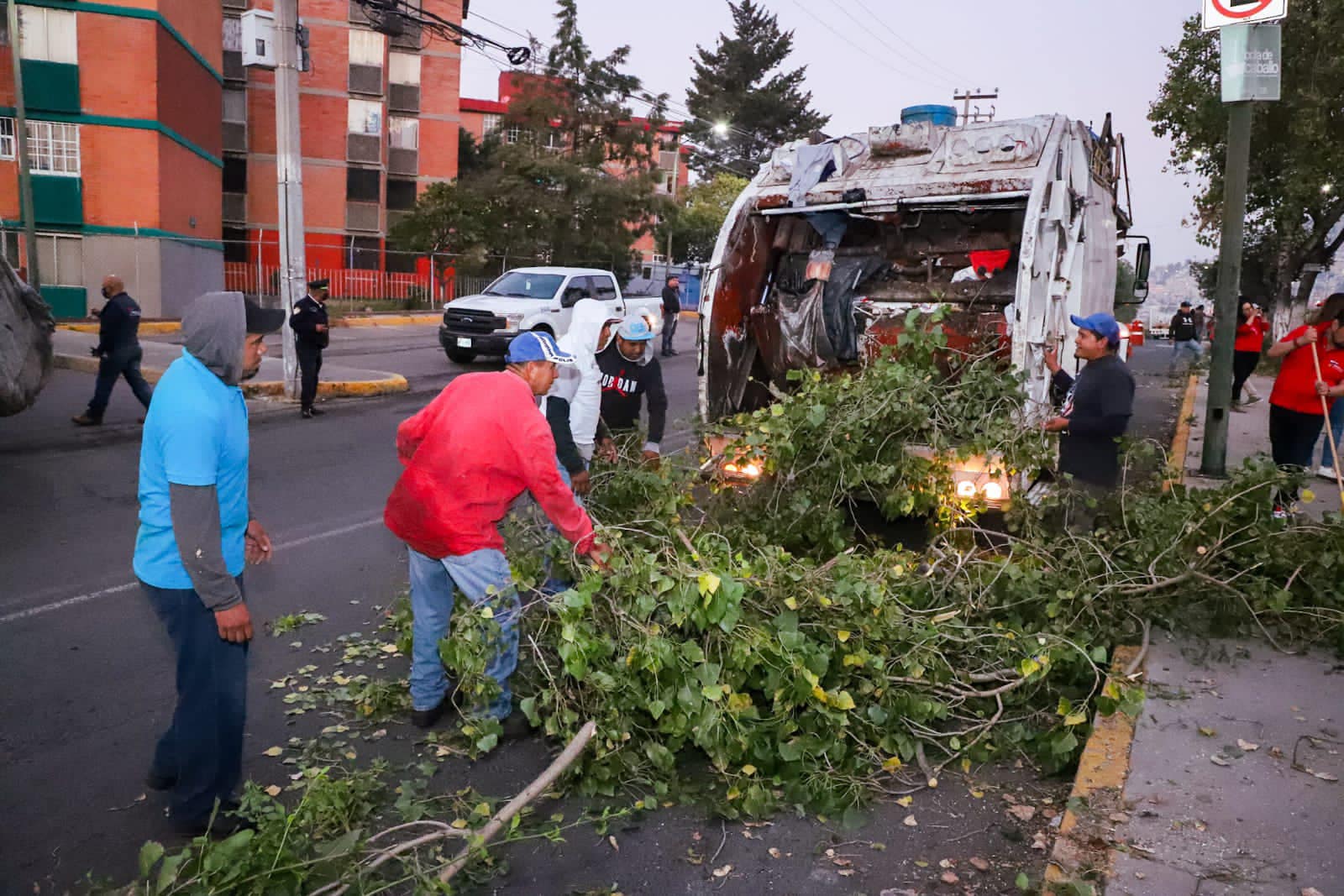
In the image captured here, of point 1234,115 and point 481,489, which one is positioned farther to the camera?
point 1234,115

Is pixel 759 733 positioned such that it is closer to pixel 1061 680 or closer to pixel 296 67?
pixel 1061 680

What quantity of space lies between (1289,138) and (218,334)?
2355cm

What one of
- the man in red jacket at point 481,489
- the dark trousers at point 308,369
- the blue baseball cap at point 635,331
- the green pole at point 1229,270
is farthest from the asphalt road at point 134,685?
the green pole at point 1229,270

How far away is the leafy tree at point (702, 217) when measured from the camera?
4662 centimetres

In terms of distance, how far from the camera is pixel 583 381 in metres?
5.86

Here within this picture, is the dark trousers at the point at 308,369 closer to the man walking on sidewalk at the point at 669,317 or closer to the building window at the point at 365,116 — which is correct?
the man walking on sidewalk at the point at 669,317

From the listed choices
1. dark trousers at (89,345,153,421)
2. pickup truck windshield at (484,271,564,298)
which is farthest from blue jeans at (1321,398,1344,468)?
pickup truck windshield at (484,271,564,298)

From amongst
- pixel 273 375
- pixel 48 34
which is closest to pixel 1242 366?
pixel 273 375

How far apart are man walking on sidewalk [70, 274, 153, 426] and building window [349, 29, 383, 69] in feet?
90.5

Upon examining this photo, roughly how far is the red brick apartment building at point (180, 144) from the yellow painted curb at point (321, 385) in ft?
28.6

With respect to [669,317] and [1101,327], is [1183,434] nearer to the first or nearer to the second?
[1101,327]

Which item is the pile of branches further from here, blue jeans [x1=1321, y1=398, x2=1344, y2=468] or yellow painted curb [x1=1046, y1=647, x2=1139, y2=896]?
blue jeans [x1=1321, y1=398, x2=1344, y2=468]

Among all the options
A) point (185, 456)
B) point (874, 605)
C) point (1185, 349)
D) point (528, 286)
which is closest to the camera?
point (185, 456)

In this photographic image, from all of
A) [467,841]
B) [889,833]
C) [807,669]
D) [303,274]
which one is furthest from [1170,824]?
[303,274]
